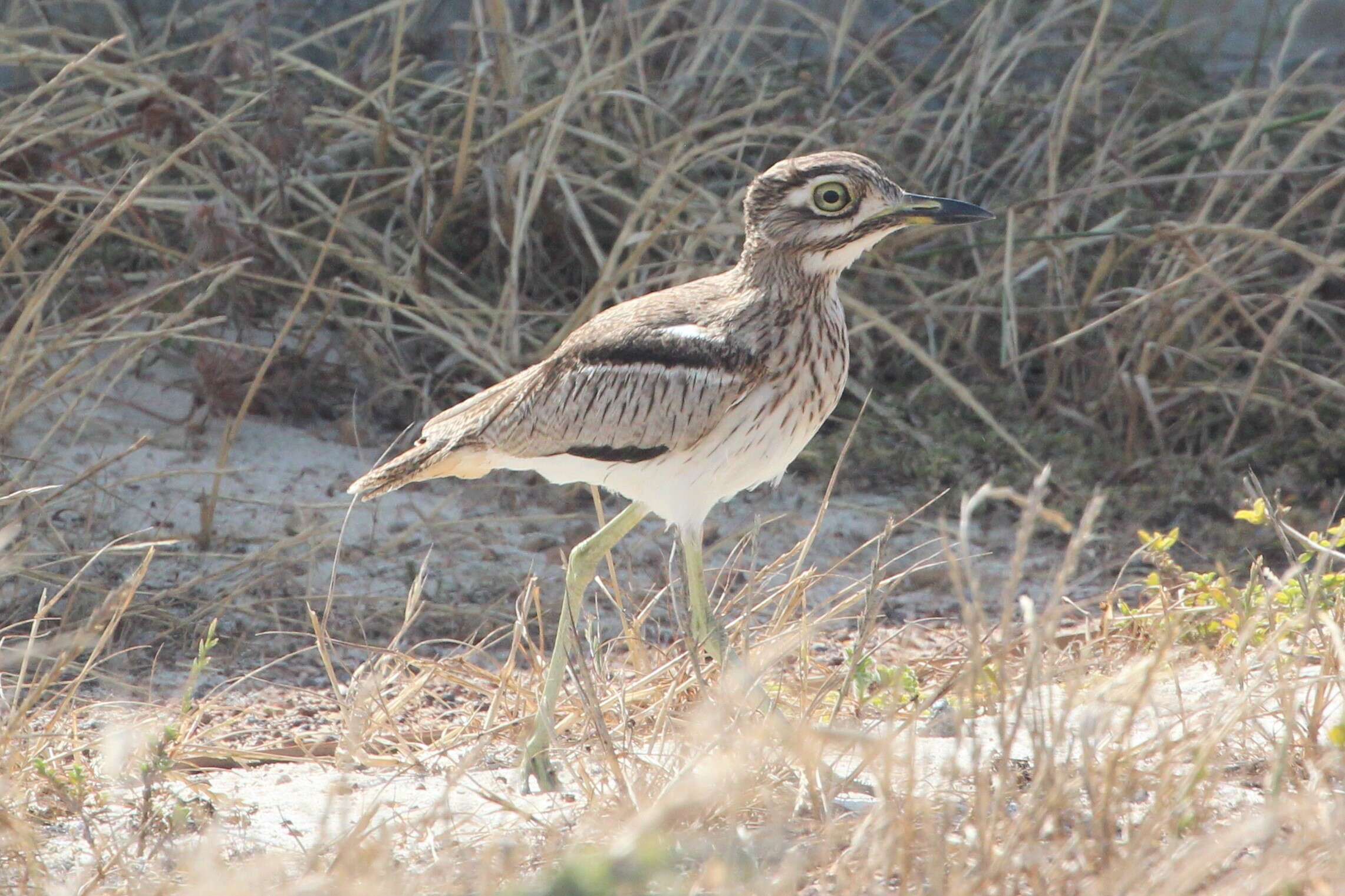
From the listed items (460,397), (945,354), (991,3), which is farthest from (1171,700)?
(991,3)

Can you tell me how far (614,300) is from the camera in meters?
4.62

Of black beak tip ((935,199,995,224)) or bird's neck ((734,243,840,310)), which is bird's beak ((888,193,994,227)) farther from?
bird's neck ((734,243,840,310))

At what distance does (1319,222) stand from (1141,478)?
42.4 inches

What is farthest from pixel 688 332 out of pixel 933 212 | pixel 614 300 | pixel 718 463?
pixel 614 300

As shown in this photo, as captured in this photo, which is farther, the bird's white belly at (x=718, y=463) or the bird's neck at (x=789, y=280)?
the bird's neck at (x=789, y=280)

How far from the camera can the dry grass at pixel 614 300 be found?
105 inches

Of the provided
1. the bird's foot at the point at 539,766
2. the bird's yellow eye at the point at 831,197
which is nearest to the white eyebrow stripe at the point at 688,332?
the bird's yellow eye at the point at 831,197

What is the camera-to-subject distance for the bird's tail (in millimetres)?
3088

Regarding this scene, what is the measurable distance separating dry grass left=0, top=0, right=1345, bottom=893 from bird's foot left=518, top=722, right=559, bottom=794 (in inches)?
2.0

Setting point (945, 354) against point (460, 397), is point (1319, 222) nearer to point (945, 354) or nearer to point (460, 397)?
point (945, 354)

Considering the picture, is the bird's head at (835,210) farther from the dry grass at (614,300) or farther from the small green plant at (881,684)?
the small green plant at (881,684)

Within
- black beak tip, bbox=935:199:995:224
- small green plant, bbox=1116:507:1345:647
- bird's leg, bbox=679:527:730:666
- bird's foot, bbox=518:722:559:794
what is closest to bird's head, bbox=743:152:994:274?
Result: black beak tip, bbox=935:199:995:224

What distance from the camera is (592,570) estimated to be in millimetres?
3070

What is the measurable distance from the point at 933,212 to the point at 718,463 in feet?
1.92
